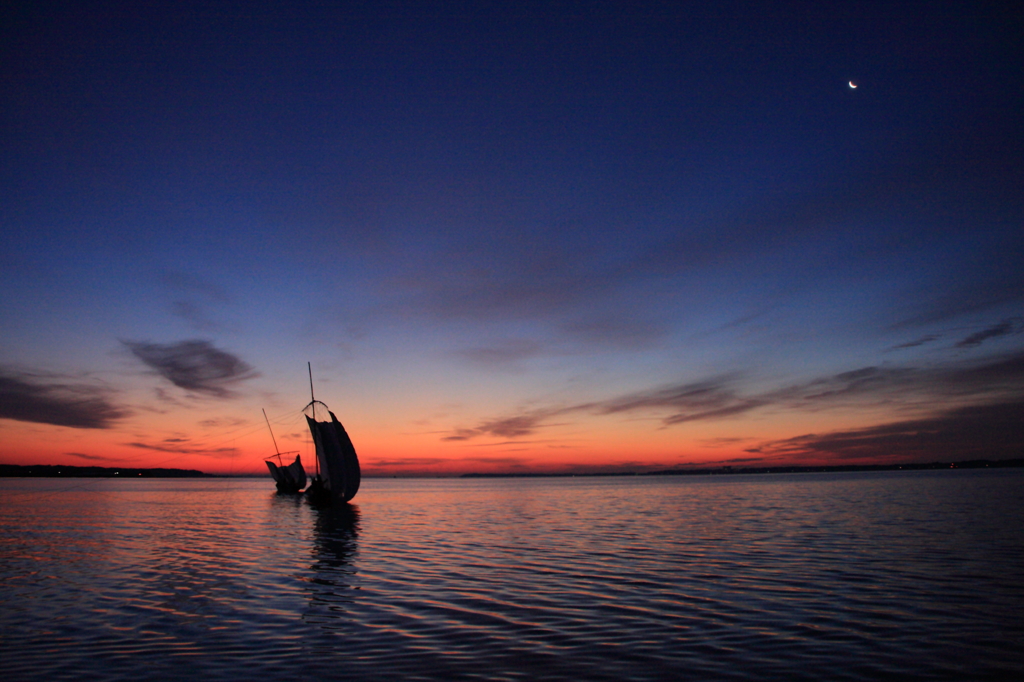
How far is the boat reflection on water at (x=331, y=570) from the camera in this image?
16.3 meters

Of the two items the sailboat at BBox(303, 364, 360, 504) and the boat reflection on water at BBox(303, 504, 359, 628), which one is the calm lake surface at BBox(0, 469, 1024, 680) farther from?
the sailboat at BBox(303, 364, 360, 504)

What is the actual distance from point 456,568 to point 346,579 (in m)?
4.49

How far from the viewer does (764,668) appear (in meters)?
11.3

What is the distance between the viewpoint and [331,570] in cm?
2384

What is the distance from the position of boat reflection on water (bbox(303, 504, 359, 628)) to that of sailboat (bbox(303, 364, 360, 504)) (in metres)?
16.7

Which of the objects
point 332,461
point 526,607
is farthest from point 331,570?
point 332,461

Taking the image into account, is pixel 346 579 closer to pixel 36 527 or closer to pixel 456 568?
pixel 456 568

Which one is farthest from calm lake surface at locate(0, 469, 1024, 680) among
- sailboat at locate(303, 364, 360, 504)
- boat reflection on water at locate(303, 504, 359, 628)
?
sailboat at locate(303, 364, 360, 504)

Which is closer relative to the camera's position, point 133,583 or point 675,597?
point 675,597

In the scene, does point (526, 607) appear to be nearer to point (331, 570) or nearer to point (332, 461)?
point (331, 570)

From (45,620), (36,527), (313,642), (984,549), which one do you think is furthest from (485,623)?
(36,527)

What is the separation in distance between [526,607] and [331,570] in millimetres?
10926

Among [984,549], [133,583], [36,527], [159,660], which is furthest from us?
[36,527]

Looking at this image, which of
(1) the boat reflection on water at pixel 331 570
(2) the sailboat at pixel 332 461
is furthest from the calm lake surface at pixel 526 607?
(2) the sailboat at pixel 332 461
